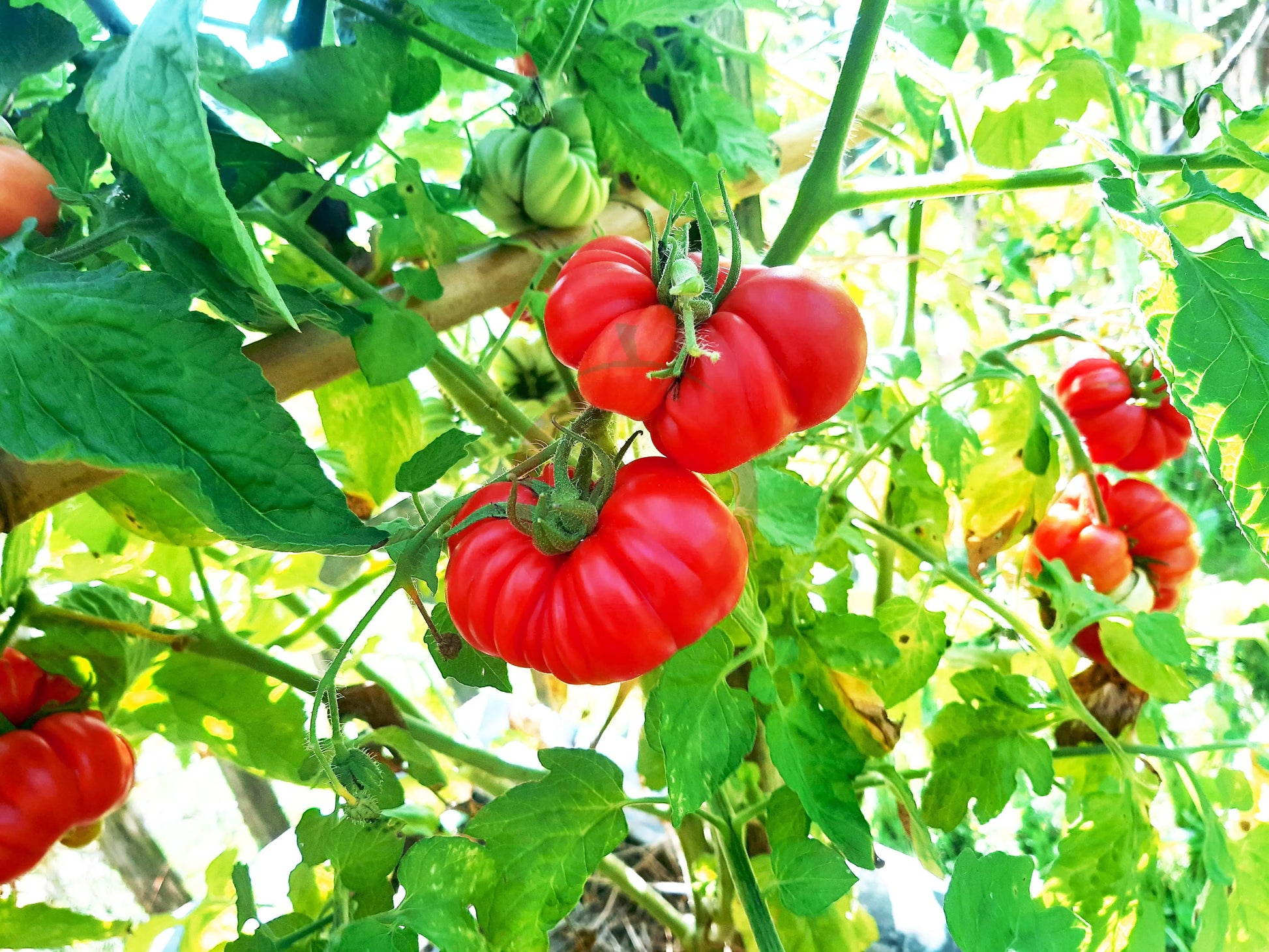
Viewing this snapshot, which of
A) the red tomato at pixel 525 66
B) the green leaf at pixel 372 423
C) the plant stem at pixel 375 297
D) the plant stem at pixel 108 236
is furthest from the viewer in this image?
the red tomato at pixel 525 66

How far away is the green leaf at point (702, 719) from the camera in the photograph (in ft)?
1.33

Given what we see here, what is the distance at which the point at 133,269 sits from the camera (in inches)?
13.7

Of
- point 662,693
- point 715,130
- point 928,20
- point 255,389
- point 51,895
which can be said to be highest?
point 928,20

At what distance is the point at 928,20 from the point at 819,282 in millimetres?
439

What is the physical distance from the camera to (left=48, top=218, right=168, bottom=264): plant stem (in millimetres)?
384

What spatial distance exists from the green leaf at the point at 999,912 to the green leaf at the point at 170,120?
41 centimetres

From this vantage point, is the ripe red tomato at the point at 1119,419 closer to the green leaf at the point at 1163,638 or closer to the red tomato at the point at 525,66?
the green leaf at the point at 1163,638

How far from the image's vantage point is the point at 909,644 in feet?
1.89

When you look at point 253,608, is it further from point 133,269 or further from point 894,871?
point 894,871

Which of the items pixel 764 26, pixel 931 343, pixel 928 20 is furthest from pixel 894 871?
pixel 764 26

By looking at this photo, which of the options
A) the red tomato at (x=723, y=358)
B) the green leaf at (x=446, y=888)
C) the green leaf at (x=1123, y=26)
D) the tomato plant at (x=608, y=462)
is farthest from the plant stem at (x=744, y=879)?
the green leaf at (x=1123, y=26)

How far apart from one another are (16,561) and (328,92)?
0.39 m

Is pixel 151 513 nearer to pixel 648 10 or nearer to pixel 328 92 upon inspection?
pixel 328 92

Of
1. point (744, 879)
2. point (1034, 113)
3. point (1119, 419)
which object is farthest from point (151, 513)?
point (1119, 419)
